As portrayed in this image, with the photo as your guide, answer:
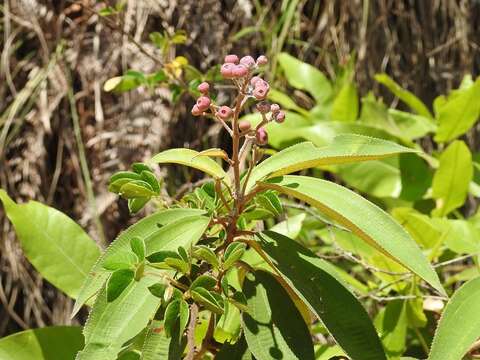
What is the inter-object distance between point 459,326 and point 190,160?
295 millimetres

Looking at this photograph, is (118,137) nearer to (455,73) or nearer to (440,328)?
(455,73)

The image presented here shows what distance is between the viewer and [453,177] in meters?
1.37

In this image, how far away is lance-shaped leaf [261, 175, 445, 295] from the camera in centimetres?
67

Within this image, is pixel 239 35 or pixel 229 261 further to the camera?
pixel 239 35

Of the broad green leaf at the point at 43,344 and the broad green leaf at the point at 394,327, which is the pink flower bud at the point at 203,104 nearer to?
the broad green leaf at the point at 43,344

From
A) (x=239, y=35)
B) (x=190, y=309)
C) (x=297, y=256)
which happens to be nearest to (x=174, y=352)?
(x=190, y=309)

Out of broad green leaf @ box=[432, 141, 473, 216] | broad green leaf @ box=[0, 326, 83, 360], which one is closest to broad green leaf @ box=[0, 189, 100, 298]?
broad green leaf @ box=[0, 326, 83, 360]

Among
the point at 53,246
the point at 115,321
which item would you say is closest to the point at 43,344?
the point at 53,246

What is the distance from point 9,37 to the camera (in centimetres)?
208

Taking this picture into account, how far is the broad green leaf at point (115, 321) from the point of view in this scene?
67cm

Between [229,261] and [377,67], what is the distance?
4.77 feet

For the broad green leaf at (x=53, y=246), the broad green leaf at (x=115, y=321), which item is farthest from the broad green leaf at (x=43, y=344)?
the broad green leaf at (x=115, y=321)

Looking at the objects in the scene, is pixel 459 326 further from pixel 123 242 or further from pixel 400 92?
pixel 400 92

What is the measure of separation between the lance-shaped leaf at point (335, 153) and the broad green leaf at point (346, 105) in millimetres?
882
